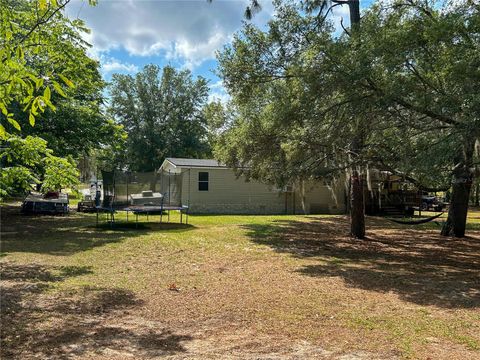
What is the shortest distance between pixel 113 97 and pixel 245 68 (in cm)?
2693

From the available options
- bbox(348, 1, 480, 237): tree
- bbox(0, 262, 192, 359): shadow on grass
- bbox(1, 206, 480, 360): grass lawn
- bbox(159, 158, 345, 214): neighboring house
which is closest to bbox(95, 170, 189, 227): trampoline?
bbox(1, 206, 480, 360): grass lawn

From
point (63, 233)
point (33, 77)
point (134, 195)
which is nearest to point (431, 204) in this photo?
point (134, 195)

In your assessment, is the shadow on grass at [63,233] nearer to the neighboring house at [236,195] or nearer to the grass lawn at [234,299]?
the grass lawn at [234,299]

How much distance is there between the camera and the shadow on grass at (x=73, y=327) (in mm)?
3842

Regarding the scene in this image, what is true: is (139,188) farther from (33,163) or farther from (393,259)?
(33,163)

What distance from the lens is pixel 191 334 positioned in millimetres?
4391

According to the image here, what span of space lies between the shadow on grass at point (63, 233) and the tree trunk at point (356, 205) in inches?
211

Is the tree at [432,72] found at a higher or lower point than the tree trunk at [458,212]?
higher

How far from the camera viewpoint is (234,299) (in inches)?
230

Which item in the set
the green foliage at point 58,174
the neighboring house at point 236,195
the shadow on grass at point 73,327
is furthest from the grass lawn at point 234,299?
the neighboring house at point 236,195

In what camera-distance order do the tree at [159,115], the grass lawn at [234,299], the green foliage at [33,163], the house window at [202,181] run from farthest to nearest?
the tree at [159,115], the house window at [202,181], the green foliage at [33,163], the grass lawn at [234,299]

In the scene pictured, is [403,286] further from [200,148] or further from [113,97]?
[113,97]

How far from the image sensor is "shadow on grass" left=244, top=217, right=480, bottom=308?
664 cm

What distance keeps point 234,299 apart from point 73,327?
2.14 m
